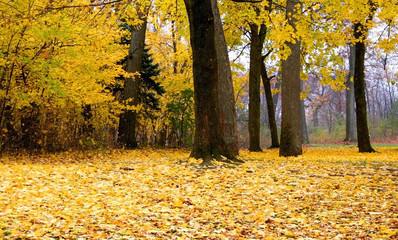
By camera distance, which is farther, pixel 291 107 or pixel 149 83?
pixel 149 83

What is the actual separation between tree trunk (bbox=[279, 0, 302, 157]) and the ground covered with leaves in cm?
326

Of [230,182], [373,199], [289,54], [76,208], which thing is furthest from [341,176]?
[289,54]

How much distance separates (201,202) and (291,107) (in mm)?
6687

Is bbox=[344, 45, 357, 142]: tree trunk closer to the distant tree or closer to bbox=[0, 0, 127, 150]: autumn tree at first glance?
the distant tree

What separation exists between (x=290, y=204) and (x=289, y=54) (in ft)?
21.9

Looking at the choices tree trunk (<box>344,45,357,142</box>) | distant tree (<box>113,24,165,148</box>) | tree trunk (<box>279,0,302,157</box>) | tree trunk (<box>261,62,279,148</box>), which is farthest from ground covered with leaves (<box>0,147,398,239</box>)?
tree trunk (<box>344,45,357,142</box>)

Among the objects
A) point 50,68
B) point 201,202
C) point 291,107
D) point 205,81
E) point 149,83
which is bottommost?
point 201,202

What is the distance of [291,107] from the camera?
11.2 m

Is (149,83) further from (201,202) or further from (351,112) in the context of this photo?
(351,112)

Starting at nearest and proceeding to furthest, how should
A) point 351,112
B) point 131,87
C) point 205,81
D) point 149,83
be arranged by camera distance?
point 205,81 → point 131,87 → point 149,83 → point 351,112

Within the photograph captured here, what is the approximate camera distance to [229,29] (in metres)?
14.4

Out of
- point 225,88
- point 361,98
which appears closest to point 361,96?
point 361,98

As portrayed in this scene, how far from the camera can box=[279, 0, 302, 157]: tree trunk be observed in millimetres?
11211

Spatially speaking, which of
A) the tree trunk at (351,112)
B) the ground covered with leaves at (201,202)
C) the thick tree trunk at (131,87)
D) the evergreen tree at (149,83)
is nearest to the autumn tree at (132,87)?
the thick tree trunk at (131,87)
